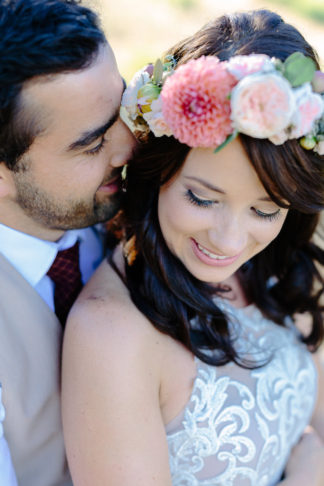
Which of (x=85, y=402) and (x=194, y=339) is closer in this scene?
(x=85, y=402)

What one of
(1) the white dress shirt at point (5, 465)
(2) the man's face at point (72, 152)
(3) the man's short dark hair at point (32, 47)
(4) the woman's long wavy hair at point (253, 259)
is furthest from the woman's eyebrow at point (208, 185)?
(1) the white dress shirt at point (5, 465)

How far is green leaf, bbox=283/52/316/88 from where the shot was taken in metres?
1.91

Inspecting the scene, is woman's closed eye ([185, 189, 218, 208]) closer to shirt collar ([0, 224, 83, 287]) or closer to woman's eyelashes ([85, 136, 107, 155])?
woman's eyelashes ([85, 136, 107, 155])

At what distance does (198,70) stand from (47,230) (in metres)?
1.10

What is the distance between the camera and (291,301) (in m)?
3.14

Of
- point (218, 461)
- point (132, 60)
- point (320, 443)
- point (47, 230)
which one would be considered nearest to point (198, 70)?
point (47, 230)

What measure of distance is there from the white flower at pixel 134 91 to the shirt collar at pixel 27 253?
690 millimetres

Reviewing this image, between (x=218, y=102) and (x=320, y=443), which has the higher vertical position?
(x=218, y=102)

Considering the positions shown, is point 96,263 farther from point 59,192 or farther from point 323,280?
point 323,280

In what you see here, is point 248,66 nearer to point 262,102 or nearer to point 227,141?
point 262,102

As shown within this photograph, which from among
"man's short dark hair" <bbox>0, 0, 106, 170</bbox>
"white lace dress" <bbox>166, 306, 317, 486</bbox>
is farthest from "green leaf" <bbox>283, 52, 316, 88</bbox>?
"white lace dress" <bbox>166, 306, 317, 486</bbox>

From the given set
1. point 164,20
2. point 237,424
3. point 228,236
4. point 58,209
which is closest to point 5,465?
→ point 237,424

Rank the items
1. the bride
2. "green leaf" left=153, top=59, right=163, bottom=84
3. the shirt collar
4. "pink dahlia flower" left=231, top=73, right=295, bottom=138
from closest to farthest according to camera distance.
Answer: "pink dahlia flower" left=231, top=73, right=295, bottom=138
the bride
"green leaf" left=153, top=59, right=163, bottom=84
the shirt collar

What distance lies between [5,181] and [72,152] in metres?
0.32
